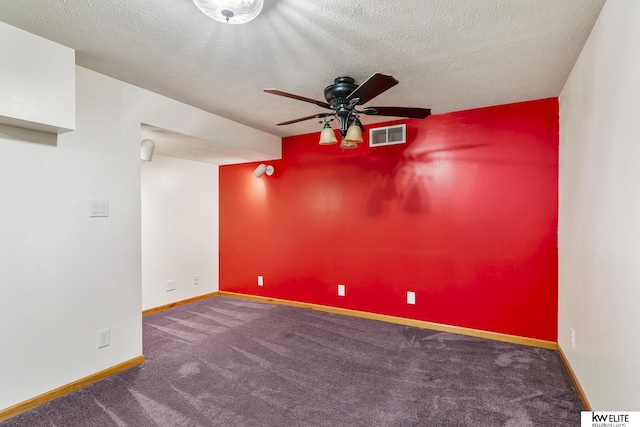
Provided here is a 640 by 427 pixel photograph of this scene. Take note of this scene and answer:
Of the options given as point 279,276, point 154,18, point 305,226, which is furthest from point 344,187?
point 154,18

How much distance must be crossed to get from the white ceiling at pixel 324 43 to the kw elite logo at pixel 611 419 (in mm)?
1942

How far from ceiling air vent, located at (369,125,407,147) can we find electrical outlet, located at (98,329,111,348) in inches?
124

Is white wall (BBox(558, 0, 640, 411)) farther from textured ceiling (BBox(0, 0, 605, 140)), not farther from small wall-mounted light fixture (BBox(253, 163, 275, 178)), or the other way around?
small wall-mounted light fixture (BBox(253, 163, 275, 178))

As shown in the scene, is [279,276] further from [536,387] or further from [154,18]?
[154,18]

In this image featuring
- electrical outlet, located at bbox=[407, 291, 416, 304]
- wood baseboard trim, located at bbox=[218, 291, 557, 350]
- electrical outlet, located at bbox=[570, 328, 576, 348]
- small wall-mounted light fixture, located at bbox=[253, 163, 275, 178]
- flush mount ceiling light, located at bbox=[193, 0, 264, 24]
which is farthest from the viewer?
small wall-mounted light fixture, located at bbox=[253, 163, 275, 178]

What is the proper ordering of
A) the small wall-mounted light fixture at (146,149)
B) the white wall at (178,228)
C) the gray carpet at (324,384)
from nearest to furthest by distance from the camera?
the gray carpet at (324,384) → the small wall-mounted light fixture at (146,149) → the white wall at (178,228)

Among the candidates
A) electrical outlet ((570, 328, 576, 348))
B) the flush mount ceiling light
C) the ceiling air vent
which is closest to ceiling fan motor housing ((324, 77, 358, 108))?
the flush mount ceiling light

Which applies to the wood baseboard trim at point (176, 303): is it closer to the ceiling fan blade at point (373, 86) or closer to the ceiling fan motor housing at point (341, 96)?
the ceiling fan motor housing at point (341, 96)

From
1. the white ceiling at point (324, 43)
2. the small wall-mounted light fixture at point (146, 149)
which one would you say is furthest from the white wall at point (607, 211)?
the small wall-mounted light fixture at point (146, 149)

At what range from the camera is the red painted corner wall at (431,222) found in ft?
9.57

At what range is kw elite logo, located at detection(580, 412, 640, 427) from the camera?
125 centimetres

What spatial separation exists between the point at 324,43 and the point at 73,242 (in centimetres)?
226

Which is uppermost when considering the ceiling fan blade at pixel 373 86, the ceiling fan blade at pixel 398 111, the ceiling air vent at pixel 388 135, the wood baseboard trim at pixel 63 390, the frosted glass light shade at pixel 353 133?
the ceiling air vent at pixel 388 135

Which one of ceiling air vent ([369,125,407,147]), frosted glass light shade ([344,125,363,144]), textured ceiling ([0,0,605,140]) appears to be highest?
textured ceiling ([0,0,605,140])
